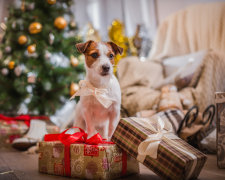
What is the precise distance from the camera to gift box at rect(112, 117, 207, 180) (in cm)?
73

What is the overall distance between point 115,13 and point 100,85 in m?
2.93

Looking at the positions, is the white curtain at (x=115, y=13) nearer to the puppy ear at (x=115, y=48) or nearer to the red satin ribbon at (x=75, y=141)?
the puppy ear at (x=115, y=48)

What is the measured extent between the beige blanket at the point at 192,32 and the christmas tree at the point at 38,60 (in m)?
0.97

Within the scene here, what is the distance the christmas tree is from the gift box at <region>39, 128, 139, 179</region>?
1237 mm

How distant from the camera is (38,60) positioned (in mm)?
2145

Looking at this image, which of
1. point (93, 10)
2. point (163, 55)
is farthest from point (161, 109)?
point (93, 10)

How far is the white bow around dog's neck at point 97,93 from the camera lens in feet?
3.04

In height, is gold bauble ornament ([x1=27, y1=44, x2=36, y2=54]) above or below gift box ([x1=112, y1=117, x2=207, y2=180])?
above

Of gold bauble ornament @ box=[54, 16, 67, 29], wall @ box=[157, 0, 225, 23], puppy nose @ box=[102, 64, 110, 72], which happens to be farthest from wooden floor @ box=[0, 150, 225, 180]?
wall @ box=[157, 0, 225, 23]

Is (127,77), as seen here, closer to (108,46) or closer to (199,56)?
(199,56)

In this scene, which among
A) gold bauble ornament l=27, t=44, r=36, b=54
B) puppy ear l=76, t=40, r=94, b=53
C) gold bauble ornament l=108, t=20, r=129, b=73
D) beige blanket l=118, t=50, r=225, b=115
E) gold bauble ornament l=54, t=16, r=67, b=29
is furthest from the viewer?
gold bauble ornament l=108, t=20, r=129, b=73

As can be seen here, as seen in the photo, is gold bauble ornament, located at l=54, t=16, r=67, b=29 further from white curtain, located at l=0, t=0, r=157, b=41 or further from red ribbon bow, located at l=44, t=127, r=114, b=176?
red ribbon bow, located at l=44, t=127, r=114, b=176

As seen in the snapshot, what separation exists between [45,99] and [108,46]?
1.42 meters

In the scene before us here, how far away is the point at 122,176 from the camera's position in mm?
867
